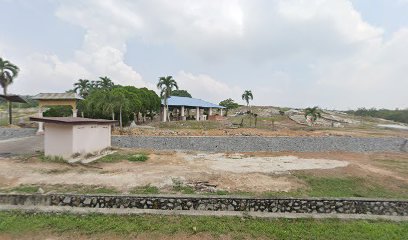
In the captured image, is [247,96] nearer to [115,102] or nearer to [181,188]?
[115,102]

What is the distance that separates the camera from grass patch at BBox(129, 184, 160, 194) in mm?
8564

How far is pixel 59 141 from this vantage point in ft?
46.6

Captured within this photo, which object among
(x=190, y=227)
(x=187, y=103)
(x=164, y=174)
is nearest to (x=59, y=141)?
(x=164, y=174)

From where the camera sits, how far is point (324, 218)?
6.78m

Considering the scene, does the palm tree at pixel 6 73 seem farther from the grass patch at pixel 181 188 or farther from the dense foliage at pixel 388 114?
the dense foliage at pixel 388 114

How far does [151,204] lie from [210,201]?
1679mm

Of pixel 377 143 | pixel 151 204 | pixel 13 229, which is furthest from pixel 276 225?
pixel 377 143

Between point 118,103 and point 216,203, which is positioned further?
point 118,103

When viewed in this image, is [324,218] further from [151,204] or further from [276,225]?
[151,204]

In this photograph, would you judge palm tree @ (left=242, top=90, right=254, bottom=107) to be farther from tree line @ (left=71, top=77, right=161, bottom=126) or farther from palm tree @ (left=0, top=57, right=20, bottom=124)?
palm tree @ (left=0, top=57, right=20, bottom=124)

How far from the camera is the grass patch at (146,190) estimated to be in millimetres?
8564

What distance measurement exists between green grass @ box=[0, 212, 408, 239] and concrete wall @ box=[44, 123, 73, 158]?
7821mm

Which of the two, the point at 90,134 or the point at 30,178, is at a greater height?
the point at 90,134

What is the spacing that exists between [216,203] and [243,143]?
15333 mm
